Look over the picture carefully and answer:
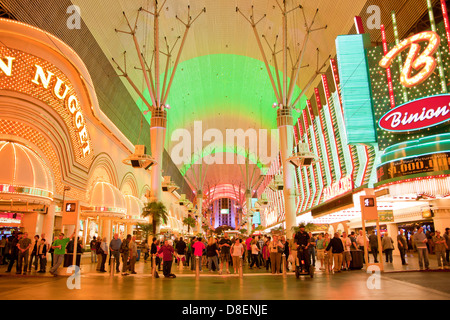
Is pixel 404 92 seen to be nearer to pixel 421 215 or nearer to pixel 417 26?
pixel 417 26

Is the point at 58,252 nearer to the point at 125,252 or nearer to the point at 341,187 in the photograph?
the point at 125,252

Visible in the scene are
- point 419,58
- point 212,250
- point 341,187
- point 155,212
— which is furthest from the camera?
point 155,212

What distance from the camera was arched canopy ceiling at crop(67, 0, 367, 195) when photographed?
73.4 feet

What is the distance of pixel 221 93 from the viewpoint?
146 feet

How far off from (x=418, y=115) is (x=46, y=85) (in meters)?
16.4

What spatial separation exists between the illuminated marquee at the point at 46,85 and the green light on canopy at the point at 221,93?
13.0 m

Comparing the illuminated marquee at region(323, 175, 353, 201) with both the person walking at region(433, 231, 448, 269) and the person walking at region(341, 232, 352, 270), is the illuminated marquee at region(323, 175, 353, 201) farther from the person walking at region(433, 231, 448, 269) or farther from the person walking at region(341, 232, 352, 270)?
the person walking at region(433, 231, 448, 269)

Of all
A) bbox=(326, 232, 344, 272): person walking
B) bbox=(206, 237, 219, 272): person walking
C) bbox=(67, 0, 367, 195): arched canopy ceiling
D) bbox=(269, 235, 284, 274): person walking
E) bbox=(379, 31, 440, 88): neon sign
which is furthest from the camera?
bbox=(67, 0, 367, 195): arched canopy ceiling

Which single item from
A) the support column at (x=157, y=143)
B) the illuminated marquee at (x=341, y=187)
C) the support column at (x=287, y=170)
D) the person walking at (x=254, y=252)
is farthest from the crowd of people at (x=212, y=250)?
the support column at (x=157, y=143)

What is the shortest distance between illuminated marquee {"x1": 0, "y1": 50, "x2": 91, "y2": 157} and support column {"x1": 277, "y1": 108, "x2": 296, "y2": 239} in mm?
11166

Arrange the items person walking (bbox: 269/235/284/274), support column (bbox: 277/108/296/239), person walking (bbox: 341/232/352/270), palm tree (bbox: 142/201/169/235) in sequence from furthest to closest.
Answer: palm tree (bbox: 142/201/169/235)
support column (bbox: 277/108/296/239)
person walking (bbox: 341/232/352/270)
person walking (bbox: 269/235/284/274)

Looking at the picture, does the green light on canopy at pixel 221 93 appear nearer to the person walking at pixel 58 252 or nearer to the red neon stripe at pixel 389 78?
the red neon stripe at pixel 389 78

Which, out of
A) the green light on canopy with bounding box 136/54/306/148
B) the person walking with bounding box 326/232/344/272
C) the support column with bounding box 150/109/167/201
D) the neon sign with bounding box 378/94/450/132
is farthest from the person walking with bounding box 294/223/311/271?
the green light on canopy with bounding box 136/54/306/148

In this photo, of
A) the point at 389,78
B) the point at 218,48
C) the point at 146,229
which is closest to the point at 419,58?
the point at 389,78
